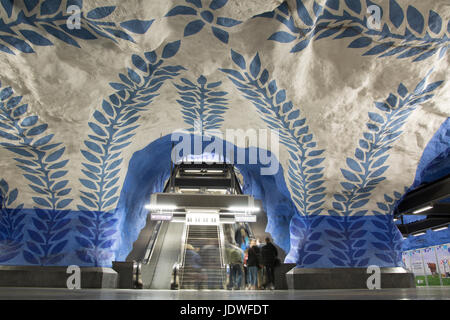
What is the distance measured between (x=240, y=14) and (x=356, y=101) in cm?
329

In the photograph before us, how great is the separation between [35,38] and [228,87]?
3.66 m

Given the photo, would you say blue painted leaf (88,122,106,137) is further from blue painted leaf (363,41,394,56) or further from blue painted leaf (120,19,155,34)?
blue painted leaf (363,41,394,56)

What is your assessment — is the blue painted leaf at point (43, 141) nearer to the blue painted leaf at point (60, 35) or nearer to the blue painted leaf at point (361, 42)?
the blue painted leaf at point (60, 35)

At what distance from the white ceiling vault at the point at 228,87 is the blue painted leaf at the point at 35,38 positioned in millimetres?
24

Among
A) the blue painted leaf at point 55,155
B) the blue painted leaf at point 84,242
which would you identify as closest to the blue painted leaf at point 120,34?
the blue painted leaf at point 55,155

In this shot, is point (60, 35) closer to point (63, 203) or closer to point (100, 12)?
point (100, 12)

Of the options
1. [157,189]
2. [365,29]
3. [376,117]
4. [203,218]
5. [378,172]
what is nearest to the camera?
[365,29]

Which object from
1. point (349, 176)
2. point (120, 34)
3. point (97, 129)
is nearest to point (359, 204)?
point (349, 176)

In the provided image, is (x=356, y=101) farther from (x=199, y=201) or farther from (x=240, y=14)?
(x=199, y=201)

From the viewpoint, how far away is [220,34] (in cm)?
566

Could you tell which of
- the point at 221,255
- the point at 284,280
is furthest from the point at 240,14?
the point at 221,255

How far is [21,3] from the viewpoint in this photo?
187 inches

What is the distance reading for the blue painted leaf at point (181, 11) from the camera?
16.7 ft

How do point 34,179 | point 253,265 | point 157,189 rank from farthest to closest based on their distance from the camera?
1. point 157,189
2. point 34,179
3. point 253,265
